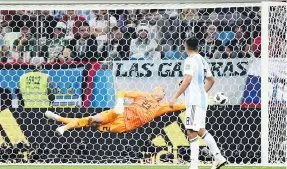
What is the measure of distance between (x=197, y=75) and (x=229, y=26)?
278 centimetres

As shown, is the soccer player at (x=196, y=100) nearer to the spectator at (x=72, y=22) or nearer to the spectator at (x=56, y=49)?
the spectator at (x=56, y=49)

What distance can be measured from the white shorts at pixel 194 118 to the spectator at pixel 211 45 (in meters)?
2.24

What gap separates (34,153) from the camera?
10594 mm

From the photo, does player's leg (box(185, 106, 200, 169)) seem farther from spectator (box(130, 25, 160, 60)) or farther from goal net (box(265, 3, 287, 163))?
spectator (box(130, 25, 160, 60))

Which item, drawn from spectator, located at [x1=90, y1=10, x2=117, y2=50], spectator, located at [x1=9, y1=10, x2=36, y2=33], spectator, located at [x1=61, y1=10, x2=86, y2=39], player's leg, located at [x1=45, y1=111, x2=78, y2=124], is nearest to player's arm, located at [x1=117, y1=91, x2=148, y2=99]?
player's leg, located at [x1=45, y1=111, x2=78, y2=124]

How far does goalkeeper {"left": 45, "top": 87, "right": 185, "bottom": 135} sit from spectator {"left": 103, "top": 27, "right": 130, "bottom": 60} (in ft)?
1.89

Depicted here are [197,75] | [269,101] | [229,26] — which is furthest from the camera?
[229,26]

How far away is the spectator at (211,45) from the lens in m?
11.0

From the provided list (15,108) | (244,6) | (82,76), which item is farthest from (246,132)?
(15,108)

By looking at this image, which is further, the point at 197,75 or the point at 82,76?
the point at 82,76

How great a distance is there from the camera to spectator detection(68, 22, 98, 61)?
36.4ft

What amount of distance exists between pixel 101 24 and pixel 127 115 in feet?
5.60

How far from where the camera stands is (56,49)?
1128 cm

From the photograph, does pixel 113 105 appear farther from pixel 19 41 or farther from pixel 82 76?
pixel 19 41
